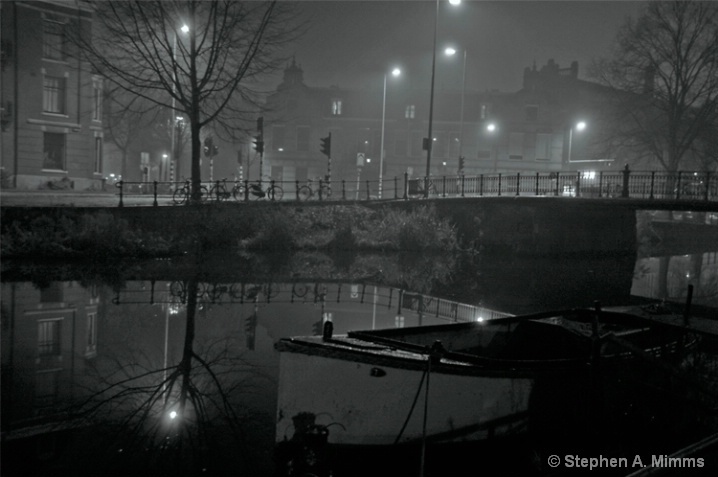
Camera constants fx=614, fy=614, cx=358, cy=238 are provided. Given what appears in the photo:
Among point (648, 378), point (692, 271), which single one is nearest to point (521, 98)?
point (692, 271)

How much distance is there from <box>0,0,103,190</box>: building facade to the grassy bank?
48.3ft

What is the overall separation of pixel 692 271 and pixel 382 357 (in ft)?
73.9

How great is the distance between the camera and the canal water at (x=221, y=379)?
5.84 meters

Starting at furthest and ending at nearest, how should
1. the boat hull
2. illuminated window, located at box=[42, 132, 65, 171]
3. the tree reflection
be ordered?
illuminated window, located at box=[42, 132, 65, 171]
the tree reflection
the boat hull

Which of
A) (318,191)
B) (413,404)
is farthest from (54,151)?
(413,404)

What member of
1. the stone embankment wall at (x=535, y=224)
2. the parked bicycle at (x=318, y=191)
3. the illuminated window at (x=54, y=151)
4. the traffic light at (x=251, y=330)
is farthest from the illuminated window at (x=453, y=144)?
the traffic light at (x=251, y=330)

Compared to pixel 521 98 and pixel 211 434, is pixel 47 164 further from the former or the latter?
pixel 521 98

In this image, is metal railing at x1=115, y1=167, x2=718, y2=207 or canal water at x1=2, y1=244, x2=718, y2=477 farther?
metal railing at x1=115, y1=167, x2=718, y2=207

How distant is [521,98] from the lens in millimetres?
65125

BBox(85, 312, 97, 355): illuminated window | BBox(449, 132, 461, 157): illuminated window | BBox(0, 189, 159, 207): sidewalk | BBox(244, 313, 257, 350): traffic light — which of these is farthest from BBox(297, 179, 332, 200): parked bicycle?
BBox(449, 132, 461, 157): illuminated window

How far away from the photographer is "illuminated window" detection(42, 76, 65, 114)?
35.4 metres

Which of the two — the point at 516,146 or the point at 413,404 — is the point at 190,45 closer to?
the point at 413,404

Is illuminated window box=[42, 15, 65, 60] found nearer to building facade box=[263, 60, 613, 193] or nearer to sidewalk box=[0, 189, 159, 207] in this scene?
sidewalk box=[0, 189, 159, 207]

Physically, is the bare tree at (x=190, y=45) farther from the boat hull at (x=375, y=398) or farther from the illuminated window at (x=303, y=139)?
the illuminated window at (x=303, y=139)
